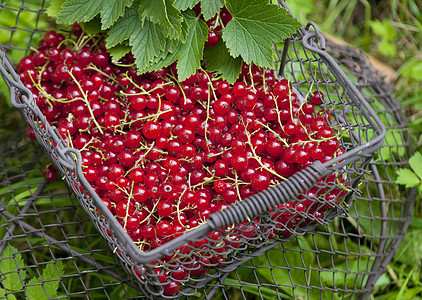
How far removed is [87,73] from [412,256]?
2.91 ft

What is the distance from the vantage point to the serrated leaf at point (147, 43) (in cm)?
81

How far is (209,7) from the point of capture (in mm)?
785

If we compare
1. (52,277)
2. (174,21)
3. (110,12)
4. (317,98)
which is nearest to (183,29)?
(174,21)

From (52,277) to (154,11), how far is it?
0.54 meters

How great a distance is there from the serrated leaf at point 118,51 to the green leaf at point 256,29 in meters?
0.19

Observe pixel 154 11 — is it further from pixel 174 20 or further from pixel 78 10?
pixel 78 10

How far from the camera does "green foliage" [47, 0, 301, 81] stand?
2.60ft

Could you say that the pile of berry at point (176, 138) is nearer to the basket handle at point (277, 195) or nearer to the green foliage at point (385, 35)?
the basket handle at point (277, 195)

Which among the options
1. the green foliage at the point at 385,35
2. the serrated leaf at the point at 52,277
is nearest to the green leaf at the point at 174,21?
the serrated leaf at the point at 52,277

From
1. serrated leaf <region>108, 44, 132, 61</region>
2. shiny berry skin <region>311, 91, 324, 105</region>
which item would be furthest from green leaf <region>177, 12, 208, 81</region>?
shiny berry skin <region>311, 91, 324, 105</region>

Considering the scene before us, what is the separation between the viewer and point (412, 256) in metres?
1.11

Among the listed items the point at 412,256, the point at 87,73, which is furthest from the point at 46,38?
the point at 412,256

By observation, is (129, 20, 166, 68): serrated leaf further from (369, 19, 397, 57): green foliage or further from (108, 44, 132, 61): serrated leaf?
(369, 19, 397, 57): green foliage

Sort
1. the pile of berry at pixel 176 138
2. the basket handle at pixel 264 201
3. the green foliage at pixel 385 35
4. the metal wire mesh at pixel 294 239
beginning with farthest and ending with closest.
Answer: the green foliage at pixel 385 35
the metal wire mesh at pixel 294 239
the pile of berry at pixel 176 138
the basket handle at pixel 264 201
